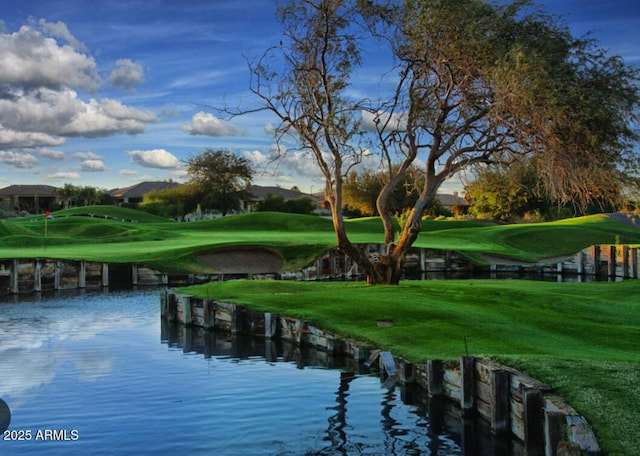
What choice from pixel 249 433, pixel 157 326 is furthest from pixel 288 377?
pixel 157 326

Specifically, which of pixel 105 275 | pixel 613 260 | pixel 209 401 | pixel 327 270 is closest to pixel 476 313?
pixel 209 401

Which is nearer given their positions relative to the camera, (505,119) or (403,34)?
(505,119)

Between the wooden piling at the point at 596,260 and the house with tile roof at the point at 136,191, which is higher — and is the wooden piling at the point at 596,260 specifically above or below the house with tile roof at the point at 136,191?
below

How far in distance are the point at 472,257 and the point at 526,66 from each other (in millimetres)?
34149

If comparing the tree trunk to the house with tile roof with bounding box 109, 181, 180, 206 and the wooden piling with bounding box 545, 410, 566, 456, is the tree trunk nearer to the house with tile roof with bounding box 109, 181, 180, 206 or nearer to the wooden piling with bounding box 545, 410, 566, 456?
the wooden piling with bounding box 545, 410, 566, 456

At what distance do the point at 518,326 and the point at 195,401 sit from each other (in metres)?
10.5

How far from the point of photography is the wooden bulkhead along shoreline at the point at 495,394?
1106cm

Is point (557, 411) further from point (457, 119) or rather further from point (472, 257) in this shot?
point (472, 257)

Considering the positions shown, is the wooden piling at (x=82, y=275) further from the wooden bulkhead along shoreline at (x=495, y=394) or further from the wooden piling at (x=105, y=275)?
the wooden bulkhead along shoreline at (x=495, y=394)

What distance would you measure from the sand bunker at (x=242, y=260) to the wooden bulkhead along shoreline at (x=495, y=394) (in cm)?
2526

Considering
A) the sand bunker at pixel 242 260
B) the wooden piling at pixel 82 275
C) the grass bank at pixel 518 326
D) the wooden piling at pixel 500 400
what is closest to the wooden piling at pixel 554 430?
the grass bank at pixel 518 326

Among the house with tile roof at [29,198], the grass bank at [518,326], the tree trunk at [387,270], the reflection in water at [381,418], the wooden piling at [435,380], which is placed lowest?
the reflection in water at [381,418]

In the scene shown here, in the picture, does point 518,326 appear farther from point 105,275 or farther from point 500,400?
point 105,275

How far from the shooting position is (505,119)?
27.1 meters
